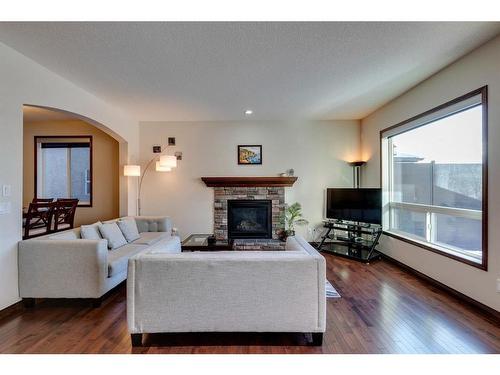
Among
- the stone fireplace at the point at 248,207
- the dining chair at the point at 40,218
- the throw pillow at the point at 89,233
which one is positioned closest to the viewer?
the throw pillow at the point at 89,233

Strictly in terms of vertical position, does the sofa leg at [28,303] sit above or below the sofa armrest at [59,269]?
below

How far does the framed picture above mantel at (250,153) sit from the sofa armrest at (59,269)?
10.7 feet

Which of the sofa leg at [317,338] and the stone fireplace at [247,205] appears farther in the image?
the stone fireplace at [247,205]

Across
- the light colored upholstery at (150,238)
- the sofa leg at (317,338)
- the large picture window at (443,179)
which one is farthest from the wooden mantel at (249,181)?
the sofa leg at (317,338)

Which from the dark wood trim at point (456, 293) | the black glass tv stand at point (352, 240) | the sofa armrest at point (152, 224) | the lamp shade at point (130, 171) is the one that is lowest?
the dark wood trim at point (456, 293)

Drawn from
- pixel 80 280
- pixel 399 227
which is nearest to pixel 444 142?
pixel 399 227

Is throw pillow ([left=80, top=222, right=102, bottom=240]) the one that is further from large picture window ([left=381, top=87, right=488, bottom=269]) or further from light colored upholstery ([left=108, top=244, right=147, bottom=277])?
large picture window ([left=381, top=87, right=488, bottom=269])

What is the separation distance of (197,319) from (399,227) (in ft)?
12.2

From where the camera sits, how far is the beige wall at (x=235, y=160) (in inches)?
206

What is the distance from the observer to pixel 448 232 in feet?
10.3

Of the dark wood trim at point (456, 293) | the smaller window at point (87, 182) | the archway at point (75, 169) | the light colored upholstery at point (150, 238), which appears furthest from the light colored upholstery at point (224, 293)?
the smaller window at point (87, 182)

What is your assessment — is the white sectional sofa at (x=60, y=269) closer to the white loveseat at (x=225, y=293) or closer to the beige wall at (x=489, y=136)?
the white loveseat at (x=225, y=293)

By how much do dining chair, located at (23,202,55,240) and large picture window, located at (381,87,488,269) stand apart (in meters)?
5.07

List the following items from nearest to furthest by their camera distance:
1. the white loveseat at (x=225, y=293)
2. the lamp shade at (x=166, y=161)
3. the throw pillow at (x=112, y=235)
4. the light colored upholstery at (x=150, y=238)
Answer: the white loveseat at (x=225, y=293), the throw pillow at (x=112, y=235), the light colored upholstery at (x=150, y=238), the lamp shade at (x=166, y=161)
